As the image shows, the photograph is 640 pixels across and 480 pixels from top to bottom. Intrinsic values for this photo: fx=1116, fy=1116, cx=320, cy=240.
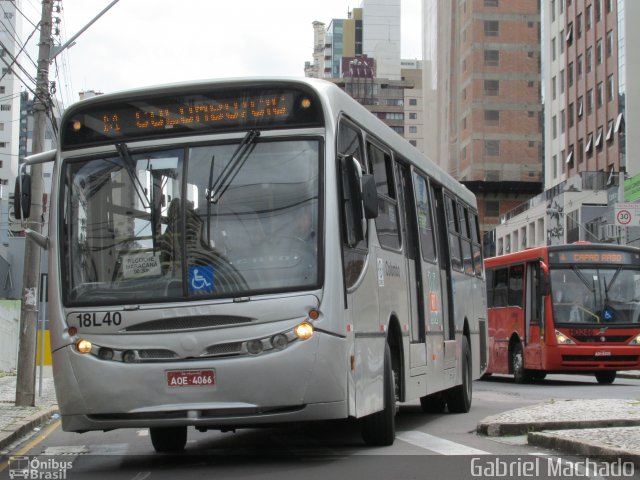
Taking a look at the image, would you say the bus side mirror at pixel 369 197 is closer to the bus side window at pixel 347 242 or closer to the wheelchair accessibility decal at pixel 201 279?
the bus side window at pixel 347 242

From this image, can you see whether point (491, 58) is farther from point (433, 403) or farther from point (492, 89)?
point (433, 403)

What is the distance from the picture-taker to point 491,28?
333ft

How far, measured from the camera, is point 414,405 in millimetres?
17469

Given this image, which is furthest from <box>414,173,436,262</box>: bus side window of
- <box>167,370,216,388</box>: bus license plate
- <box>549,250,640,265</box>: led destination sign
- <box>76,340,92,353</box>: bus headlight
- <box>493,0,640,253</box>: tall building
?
<box>493,0,640,253</box>: tall building

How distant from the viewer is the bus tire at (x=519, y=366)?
86.9 ft

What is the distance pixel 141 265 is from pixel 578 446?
3939 millimetres

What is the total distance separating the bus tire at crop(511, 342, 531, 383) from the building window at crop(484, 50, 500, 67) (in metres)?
76.7

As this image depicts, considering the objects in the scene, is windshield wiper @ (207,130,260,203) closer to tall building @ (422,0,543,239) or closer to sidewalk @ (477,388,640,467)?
sidewalk @ (477,388,640,467)

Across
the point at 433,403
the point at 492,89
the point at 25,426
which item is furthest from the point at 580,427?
the point at 492,89

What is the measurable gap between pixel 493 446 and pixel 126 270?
3812 mm

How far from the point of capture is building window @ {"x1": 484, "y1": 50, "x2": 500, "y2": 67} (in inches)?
3971

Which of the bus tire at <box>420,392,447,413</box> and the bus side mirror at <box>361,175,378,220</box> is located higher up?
the bus side mirror at <box>361,175,378,220</box>

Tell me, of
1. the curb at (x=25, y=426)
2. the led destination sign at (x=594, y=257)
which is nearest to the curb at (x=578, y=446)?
the curb at (x=25, y=426)

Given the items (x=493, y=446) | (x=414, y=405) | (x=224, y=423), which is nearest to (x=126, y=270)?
(x=224, y=423)
